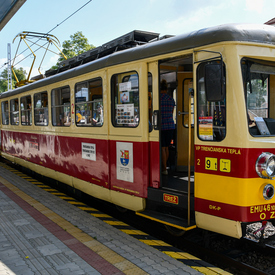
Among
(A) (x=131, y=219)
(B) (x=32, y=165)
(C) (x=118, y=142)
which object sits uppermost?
(C) (x=118, y=142)

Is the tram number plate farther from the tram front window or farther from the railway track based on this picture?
the railway track

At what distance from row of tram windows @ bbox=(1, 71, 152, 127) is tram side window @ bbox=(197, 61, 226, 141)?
3.25 ft

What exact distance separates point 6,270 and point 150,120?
2749mm

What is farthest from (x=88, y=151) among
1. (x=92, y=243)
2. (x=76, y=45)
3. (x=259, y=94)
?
(x=76, y=45)

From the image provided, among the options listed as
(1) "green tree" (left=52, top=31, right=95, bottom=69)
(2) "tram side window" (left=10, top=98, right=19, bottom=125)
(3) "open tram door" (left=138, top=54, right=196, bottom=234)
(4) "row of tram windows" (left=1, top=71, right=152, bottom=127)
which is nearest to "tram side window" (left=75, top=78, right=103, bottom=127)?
(4) "row of tram windows" (left=1, top=71, right=152, bottom=127)

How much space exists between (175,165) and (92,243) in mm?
2308

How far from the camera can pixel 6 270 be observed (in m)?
3.56

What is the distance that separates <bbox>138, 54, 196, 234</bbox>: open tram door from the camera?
4.20m

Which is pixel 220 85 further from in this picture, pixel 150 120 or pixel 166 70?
pixel 166 70

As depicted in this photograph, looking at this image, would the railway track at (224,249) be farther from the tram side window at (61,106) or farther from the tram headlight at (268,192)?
the tram side window at (61,106)

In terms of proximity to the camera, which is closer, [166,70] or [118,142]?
[118,142]

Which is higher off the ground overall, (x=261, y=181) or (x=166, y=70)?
(x=166, y=70)

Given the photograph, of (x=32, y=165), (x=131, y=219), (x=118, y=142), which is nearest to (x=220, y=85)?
(x=118, y=142)

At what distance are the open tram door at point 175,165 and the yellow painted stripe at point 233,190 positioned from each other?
277 mm
